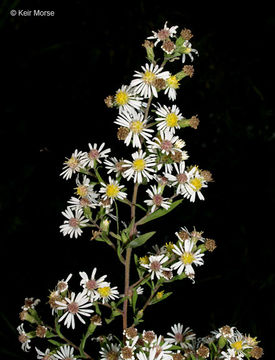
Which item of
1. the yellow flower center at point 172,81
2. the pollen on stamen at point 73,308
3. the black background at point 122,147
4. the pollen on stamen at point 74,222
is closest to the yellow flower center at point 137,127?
the yellow flower center at point 172,81

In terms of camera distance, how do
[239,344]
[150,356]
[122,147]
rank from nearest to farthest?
[150,356] → [239,344] → [122,147]

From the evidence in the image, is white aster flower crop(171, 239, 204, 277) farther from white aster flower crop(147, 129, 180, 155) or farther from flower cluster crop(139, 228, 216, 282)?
white aster flower crop(147, 129, 180, 155)

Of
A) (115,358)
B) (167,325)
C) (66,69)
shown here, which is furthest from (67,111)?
(115,358)

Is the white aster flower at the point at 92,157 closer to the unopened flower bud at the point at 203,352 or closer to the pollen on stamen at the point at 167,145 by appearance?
the pollen on stamen at the point at 167,145

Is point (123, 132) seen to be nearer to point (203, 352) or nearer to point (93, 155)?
point (93, 155)

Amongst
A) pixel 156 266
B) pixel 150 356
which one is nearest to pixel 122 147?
pixel 156 266

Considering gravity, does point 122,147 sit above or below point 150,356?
above
